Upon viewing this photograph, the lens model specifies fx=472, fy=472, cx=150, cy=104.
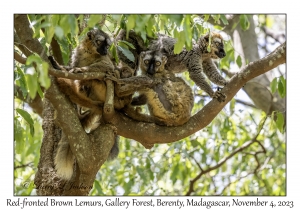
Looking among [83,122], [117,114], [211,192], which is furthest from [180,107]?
[211,192]

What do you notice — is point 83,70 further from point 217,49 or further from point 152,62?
point 217,49

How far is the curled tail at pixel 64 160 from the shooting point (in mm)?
6230

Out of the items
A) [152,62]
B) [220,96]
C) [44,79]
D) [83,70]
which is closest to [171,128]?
[220,96]

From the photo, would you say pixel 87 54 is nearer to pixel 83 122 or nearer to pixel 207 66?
pixel 83 122

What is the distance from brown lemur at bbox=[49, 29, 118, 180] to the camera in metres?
6.06

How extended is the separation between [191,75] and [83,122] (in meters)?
2.03

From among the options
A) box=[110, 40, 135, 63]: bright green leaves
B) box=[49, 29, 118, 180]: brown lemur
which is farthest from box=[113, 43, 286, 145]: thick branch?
box=[110, 40, 135, 63]: bright green leaves

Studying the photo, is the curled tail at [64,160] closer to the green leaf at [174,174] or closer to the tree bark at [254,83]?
the green leaf at [174,174]

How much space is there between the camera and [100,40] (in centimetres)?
672

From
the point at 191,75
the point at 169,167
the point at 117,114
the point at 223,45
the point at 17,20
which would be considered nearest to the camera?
the point at 17,20

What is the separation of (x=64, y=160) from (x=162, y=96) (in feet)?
5.62

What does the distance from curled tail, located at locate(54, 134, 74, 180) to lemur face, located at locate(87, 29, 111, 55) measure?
1340mm

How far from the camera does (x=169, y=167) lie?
10.7 metres

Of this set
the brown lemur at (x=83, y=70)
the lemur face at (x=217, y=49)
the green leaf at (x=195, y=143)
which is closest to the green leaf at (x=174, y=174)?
the green leaf at (x=195, y=143)
